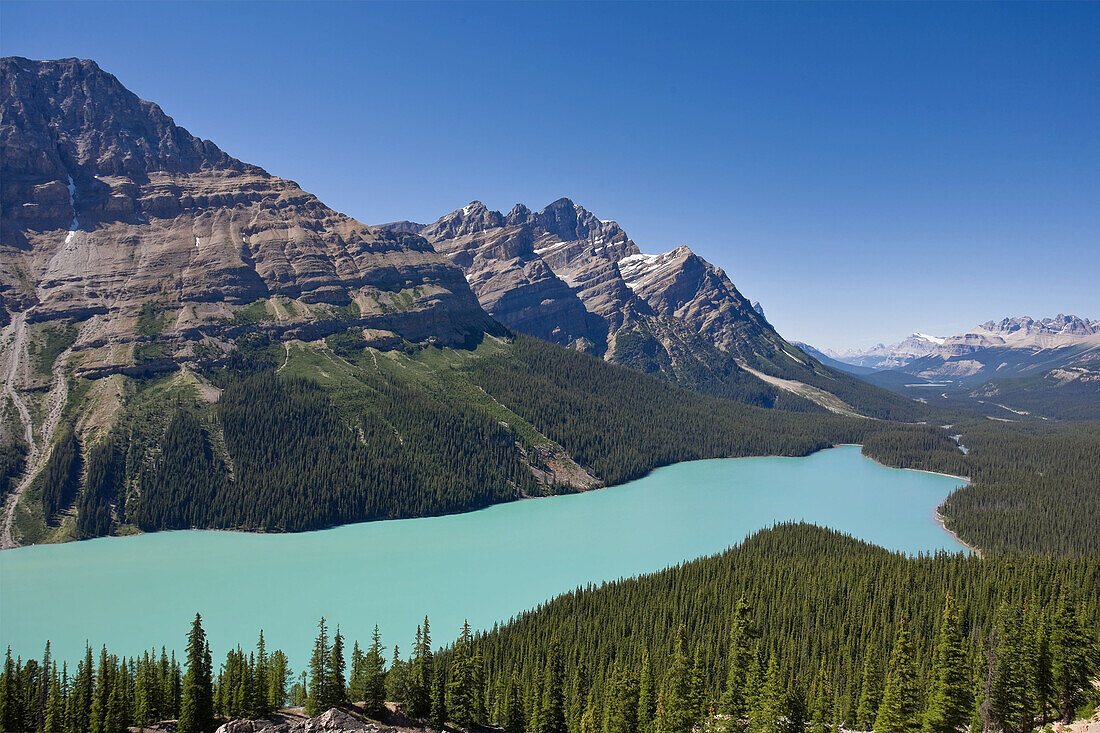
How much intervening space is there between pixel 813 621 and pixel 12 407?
152677 millimetres

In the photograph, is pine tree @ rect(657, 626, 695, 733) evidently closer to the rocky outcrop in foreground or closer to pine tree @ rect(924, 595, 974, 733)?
pine tree @ rect(924, 595, 974, 733)

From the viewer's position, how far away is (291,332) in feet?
611

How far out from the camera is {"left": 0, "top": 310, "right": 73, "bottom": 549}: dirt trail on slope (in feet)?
372

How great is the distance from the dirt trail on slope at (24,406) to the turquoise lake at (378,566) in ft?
44.0

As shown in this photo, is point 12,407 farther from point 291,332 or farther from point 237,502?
point 291,332

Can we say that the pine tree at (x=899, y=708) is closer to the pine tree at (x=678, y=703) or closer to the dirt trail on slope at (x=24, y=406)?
the pine tree at (x=678, y=703)

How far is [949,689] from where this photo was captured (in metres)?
40.3

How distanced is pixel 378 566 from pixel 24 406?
91616 millimetres

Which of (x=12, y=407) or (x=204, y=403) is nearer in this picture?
(x=12, y=407)

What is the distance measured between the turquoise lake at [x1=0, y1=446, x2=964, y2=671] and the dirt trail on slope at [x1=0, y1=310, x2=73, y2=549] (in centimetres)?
1342

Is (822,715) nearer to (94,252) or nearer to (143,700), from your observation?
(143,700)

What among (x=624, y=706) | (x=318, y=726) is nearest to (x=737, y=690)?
(x=624, y=706)

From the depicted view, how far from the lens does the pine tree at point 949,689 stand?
39.5 m

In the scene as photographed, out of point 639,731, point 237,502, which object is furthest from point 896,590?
point 237,502
